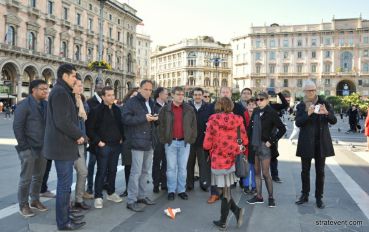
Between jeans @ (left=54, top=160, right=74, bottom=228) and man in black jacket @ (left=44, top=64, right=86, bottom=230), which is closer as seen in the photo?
man in black jacket @ (left=44, top=64, right=86, bottom=230)

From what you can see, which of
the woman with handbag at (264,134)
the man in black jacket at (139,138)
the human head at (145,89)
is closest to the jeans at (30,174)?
the man in black jacket at (139,138)

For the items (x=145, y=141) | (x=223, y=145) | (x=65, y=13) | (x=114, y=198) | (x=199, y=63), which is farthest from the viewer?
(x=199, y=63)

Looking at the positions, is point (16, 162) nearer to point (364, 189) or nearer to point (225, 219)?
point (225, 219)

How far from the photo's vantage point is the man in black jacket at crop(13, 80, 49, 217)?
209 inches

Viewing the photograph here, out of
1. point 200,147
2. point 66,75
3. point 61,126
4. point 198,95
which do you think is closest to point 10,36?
point 198,95

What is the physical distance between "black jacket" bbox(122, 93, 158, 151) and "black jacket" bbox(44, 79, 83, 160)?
1280mm

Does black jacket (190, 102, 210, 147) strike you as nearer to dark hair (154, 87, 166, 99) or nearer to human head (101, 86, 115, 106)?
dark hair (154, 87, 166, 99)

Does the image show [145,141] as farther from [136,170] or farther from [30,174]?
[30,174]

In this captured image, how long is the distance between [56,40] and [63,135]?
4395 centimetres

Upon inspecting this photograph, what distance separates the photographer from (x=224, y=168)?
16.5 feet

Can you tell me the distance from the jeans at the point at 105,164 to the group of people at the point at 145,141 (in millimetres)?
16

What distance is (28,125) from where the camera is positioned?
5.44 metres

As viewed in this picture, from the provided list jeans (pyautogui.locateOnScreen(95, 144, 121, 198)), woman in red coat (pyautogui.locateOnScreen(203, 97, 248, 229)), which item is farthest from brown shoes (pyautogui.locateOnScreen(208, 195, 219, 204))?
jeans (pyautogui.locateOnScreen(95, 144, 121, 198))

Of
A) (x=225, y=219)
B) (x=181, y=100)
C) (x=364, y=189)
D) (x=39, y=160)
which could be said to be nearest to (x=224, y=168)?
(x=225, y=219)
